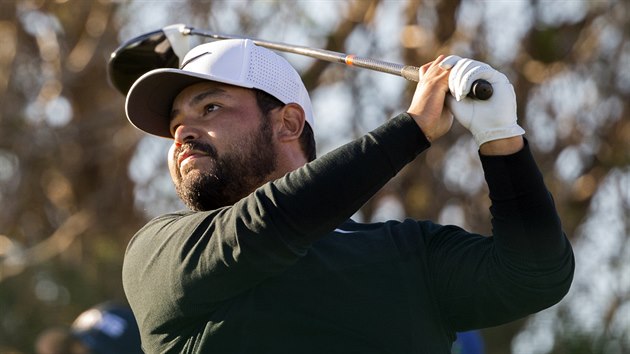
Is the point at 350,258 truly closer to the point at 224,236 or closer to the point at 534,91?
the point at 224,236

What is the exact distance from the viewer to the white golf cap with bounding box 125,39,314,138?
11.7ft

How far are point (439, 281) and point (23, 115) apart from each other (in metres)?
8.88

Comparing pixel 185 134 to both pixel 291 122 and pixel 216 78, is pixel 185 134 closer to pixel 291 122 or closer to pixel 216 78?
pixel 216 78

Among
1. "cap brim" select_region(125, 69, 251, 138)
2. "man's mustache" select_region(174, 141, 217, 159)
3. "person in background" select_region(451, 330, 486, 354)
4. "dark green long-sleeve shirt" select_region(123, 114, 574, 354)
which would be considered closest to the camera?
"dark green long-sleeve shirt" select_region(123, 114, 574, 354)

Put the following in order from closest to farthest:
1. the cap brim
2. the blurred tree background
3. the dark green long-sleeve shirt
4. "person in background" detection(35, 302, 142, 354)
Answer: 1. the dark green long-sleeve shirt
2. the cap brim
3. "person in background" detection(35, 302, 142, 354)
4. the blurred tree background

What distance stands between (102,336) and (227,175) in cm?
236

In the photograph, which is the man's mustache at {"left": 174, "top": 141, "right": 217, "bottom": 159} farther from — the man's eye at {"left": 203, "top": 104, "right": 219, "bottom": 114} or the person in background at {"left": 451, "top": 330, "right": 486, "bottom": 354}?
the person in background at {"left": 451, "top": 330, "right": 486, "bottom": 354}

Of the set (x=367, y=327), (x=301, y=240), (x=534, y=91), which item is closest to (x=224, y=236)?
(x=301, y=240)

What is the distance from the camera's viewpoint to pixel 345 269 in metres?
3.25

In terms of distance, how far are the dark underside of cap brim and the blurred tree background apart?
18.5 ft

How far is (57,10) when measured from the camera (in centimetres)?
1211

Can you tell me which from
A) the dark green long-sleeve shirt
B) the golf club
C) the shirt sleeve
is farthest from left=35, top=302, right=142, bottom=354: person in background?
the shirt sleeve

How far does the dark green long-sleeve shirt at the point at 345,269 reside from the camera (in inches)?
120

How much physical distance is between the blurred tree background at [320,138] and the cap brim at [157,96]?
18.5 ft
